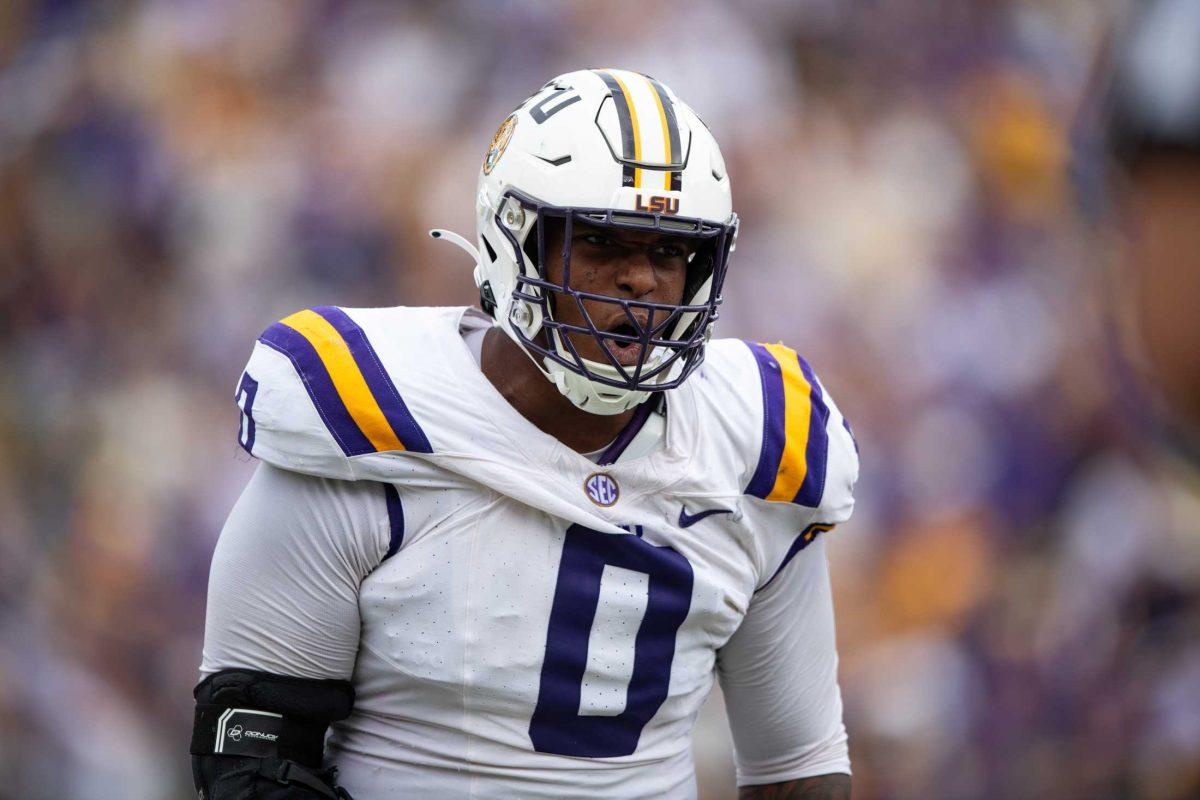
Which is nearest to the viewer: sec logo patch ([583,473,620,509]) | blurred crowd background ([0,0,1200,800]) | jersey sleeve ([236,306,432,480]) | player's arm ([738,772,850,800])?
jersey sleeve ([236,306,432,480])

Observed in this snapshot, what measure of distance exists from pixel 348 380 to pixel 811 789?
818 mm

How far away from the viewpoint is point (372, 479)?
1479 mm

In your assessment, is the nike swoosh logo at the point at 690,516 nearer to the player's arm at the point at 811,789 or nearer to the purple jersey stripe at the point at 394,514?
the purple jersey stripe at the point at 394,514

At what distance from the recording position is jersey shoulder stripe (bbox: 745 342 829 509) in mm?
1632

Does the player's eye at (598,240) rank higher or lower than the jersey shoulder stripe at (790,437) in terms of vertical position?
higher

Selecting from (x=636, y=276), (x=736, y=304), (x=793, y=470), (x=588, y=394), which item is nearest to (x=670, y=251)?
(x=636, y=276)

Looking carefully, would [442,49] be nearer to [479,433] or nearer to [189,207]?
[189,207]

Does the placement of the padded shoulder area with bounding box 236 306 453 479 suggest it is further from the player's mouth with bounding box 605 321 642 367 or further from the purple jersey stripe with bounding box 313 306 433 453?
the player's mouth with bounding box 605 321 642 367

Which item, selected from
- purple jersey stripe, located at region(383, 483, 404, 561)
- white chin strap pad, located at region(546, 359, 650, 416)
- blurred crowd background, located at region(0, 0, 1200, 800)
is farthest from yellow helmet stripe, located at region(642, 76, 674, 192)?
blurred crowd background, located at region(0, 0, 1200, 800)

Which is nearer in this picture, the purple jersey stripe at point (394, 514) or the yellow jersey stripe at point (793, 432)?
the purple jersey stripe at point (394, 514)


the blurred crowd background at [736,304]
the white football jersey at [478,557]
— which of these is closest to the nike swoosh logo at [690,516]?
the white football jersey at [478,557]

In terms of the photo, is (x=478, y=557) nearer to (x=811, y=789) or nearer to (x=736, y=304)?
(x=811, y=789)

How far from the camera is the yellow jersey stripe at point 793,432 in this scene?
163 centimetres

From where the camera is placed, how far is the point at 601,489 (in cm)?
157
